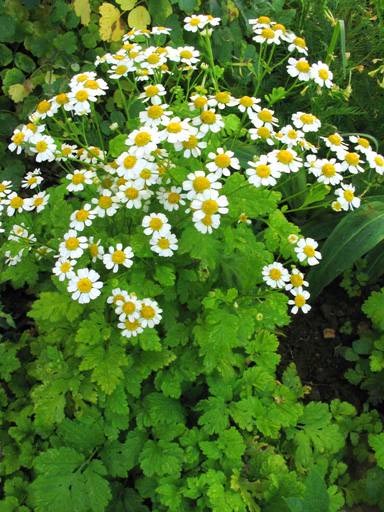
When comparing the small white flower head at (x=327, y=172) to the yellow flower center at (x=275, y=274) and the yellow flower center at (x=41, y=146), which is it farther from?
the yellow flower center at (x=41, y=146)

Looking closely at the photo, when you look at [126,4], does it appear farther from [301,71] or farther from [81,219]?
[81,219]

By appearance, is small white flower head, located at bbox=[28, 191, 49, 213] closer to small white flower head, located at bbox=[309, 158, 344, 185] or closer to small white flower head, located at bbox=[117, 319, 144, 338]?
small white flower head, located at bbox=[117, 319, 144, 338]

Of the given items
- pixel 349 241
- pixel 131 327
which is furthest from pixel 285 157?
pixel 349 241

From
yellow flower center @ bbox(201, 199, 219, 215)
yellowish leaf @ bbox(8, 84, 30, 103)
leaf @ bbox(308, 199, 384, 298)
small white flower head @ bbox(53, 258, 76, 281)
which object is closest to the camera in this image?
yellow flower center @ bbox(201, 199, 219, 215)

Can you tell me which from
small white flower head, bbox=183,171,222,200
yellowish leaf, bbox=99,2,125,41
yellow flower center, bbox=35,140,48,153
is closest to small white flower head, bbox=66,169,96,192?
yellow flower center, bbox=35,140,48,153

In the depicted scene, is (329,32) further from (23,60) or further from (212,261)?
(212,261)

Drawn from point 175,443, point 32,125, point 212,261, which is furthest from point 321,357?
point 32,125
